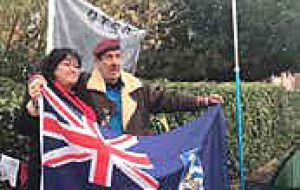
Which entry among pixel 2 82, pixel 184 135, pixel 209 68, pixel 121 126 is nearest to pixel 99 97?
pixel 121 126

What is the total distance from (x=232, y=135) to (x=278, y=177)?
15.0ft

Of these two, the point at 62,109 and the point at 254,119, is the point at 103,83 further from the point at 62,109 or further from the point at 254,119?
the point at 254,119

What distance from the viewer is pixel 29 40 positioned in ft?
35.0

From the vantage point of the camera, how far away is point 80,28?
540 centimetres

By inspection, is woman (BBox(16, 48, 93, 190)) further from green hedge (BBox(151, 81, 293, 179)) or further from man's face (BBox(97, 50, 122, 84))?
green hedge (BBox(151, 81, 293, 179))

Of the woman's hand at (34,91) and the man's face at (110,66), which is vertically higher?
the man's face at (110,66)

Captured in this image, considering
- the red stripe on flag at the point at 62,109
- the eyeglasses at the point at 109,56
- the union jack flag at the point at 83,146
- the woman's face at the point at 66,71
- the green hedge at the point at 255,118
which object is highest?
the eyeglasses at the point at 109,56

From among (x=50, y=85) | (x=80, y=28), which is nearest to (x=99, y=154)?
(x=50, y=85)

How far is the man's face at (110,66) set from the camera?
541cm

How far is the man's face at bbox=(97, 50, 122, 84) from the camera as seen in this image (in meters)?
5.41

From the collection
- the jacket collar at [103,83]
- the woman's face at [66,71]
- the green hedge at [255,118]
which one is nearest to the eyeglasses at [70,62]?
the woman's face at [66,71]

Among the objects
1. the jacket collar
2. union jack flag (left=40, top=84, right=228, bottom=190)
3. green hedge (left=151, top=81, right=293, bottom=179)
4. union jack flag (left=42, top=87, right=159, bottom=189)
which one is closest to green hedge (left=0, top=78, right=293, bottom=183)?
green hedge (left=151, top=81, right=293, bottom=179)

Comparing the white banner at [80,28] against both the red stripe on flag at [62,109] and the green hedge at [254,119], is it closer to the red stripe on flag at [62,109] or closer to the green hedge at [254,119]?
the red stripe on flag at [62,109]

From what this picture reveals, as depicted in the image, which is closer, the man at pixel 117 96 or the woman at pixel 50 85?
the woman at pixel 50 85
